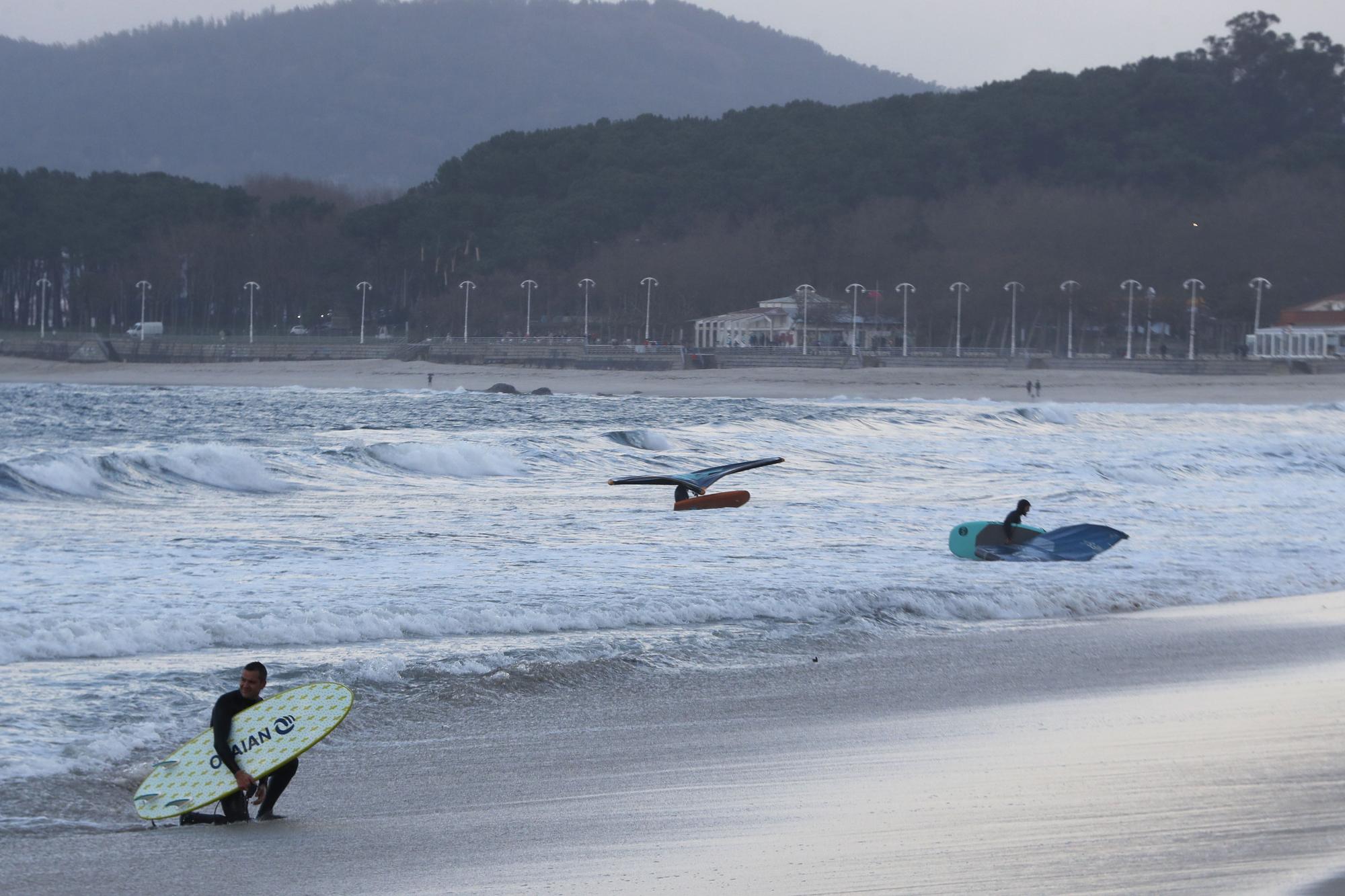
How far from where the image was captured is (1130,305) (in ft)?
283

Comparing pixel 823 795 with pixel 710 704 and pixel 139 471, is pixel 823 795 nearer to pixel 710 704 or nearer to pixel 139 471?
pixel 710 704

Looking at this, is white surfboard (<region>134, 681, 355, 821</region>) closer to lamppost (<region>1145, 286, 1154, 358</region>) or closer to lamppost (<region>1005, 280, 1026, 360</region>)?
lamppost (<region>1005, 280, 1026, 360</region>)

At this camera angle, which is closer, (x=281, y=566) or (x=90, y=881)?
(x=90, y=881)

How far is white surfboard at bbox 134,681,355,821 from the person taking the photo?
6.07m

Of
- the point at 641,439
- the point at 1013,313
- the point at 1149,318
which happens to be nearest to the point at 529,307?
the point at 1013,313

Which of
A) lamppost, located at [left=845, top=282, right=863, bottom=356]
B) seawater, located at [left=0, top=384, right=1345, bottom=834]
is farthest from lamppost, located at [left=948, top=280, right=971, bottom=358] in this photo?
seawater, located at [left=0, top=384, right=1345, bottom=834]

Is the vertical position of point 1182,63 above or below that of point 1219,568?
above

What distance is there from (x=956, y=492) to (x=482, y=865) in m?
18.0

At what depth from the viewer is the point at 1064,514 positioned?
19.7 m

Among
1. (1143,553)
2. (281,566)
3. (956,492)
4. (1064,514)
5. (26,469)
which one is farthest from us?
(956,492)

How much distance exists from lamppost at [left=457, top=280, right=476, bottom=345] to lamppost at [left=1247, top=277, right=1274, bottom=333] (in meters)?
52.5

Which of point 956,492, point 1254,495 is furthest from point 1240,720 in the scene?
point 1254,495

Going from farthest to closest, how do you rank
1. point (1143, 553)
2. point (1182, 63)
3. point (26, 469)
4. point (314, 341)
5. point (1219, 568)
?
1. point (1182, 63)
2. point (314, 341)
3. point (26, 469)
4. point (1143, 553)
5. point (1219, 568)

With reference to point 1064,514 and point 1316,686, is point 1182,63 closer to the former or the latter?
point 1064,514
